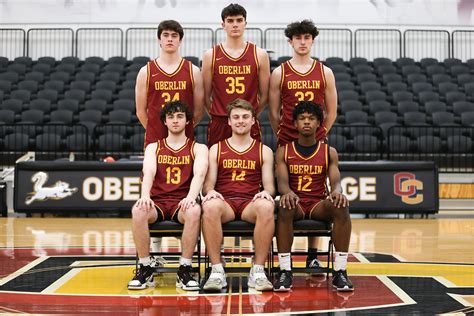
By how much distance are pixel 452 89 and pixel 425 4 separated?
9.95 feet

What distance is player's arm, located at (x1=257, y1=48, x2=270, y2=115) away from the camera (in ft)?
18.2

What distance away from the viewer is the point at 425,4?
1770 cm

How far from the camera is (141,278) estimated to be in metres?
4.89

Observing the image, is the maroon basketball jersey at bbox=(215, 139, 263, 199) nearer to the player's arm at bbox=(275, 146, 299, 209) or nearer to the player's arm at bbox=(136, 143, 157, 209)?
the player's arm at bbox=(275, 146, 299, 209)

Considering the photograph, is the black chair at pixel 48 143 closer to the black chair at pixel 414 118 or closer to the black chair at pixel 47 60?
the black chair at pixel 47 60

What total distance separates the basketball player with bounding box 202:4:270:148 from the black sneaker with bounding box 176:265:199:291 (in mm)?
1182

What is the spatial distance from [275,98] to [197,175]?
3.22 feet

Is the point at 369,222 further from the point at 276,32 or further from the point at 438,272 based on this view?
the point at 276,32

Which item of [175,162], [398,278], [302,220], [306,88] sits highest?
[306,88]

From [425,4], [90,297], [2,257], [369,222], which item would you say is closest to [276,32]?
[425,4]

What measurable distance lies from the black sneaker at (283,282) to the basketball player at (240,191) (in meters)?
0.07

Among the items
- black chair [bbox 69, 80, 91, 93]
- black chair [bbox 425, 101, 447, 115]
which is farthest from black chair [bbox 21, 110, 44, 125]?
black chair [bbox 425, 101, 447, 115]

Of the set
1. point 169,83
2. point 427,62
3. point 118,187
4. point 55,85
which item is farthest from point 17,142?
point 427,62

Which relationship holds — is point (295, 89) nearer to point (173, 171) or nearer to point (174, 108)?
point (174, 108)
